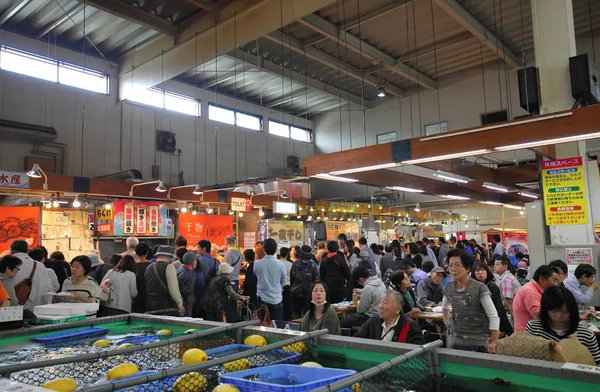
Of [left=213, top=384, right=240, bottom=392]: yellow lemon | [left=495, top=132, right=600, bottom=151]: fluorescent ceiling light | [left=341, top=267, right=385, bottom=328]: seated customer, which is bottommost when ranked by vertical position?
[left=341, top=267, right=385, bottom=328]: seated customer

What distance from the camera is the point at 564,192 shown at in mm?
5891

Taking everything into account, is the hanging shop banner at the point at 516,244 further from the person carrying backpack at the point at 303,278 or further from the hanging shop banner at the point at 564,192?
the person carrying backpack at the point at 303,278

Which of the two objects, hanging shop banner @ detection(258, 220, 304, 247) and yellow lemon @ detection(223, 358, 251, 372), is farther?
hanging shop banner @ detection(258, 220, 304, 247)

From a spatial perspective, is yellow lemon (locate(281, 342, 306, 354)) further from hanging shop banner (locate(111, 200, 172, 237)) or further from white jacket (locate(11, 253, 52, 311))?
hanging shop banner (locate(111, 200, 172, 237))

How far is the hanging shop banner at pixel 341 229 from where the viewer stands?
14002mm

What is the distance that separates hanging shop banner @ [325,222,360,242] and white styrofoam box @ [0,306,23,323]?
10.7m

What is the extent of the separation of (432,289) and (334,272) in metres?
1.74

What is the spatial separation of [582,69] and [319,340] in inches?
202

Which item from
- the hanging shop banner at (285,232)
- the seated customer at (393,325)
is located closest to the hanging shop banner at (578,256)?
the seated customer at (393,325)

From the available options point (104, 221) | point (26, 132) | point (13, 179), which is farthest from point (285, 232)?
point (26, 132)

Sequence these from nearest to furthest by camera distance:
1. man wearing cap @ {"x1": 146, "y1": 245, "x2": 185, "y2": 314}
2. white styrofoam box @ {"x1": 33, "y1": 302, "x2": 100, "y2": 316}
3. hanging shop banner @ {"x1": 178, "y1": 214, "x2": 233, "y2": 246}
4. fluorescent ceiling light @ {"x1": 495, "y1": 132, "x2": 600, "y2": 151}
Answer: white styrofoam box @ {"x1": 33, "y1": 302, "x2": 100, "y2": 316} < fluorescent ceiling light @ {"x1": 495, "y1": 132, "x2": 600, "y2": 151} < man wearing cap @ {"x1": 146, "y1": 245, "x2": 185, "y2": 314} < hanging shop banner @ {"x1": 178, "y1": 214, "x2": 233, "y2": 246}

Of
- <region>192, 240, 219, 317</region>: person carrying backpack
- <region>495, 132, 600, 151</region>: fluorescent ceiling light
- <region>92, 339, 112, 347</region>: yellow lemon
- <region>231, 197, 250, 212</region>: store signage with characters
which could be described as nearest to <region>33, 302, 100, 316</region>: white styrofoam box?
<region>92, 339, 112, 347</region>: yellow lemon

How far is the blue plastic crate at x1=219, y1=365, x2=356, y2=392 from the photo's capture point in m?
1.57

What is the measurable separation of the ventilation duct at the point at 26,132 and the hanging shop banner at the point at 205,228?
3.70 meters
